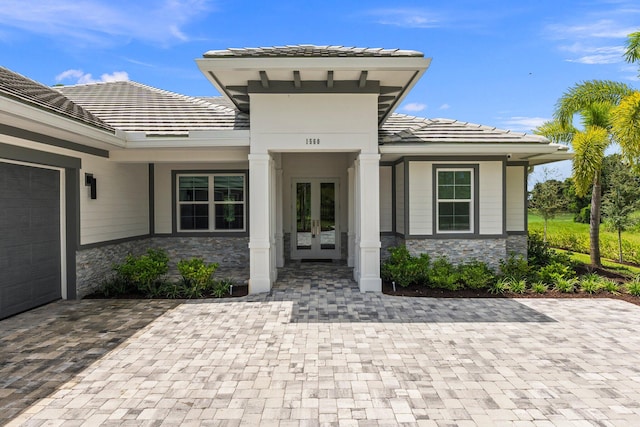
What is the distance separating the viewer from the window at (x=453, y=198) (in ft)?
30.5

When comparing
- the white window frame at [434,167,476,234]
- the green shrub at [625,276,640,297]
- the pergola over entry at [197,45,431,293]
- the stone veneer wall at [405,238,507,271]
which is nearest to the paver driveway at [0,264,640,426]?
the green shrub at [625,276,640,297]

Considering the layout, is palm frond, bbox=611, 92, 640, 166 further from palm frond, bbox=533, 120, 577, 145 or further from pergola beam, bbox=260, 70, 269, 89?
pergola beam, bbox=260, 70, 269, 89

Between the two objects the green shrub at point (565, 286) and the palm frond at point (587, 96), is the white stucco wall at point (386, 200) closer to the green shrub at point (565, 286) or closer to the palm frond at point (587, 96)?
the green shrub at point (565, 286)

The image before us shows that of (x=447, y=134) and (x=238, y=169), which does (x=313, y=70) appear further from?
(x=238, y=169)

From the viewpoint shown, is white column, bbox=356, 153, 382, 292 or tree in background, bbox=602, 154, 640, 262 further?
tree in background, bbox=602, 154, 640, 262

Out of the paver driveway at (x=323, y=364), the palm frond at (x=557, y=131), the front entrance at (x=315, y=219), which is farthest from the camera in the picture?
the palm frond at (x=557, y=131)

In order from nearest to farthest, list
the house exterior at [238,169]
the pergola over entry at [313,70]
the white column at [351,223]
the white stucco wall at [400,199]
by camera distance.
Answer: the house exterior at [238,169]
the pergola over entry at [313,70]
the white stucco wall at [400,199]
the white column at [351,223]

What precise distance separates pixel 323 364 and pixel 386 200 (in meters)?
6.48

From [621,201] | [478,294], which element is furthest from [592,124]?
[478,294]

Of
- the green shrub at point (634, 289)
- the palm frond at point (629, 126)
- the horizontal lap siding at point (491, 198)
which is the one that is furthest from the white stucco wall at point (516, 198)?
the green shrub at point (634, 289)

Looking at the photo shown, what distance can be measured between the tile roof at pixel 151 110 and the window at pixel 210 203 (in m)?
1.93

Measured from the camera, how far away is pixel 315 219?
11727mm

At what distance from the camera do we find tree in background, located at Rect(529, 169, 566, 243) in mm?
17141

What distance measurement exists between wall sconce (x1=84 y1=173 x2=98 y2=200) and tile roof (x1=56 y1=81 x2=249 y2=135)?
1260mm
